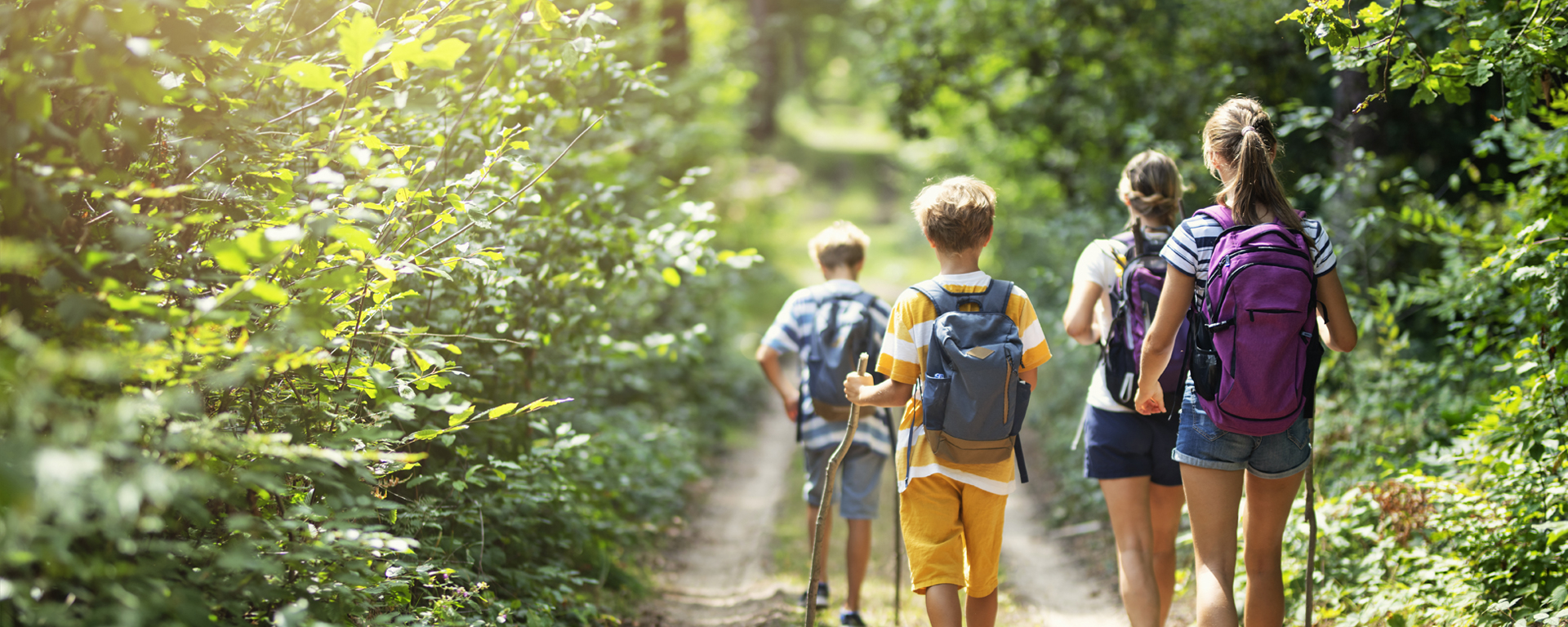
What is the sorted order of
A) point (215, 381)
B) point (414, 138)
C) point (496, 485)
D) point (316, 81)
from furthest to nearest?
point (496, 485), point (414, 138), point (316, 81), point (215, 381)

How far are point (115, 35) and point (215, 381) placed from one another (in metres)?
0.85

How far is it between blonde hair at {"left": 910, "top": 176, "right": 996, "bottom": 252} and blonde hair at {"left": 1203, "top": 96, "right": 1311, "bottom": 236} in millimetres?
753

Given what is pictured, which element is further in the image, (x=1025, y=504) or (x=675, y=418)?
(x=675, y=418)

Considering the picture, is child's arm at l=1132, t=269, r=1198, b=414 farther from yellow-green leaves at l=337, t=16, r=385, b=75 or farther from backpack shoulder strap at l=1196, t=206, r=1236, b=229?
yellow-green leaves at l=337, t=16, r=385, b=75

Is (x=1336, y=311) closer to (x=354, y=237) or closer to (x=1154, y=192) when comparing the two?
(x=1154, y=192)

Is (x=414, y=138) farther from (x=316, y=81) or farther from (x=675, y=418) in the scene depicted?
(x=675, y=418)

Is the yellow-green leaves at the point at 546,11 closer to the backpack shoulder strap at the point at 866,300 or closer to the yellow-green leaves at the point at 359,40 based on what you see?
the yellow-green leaves at the point at 359,40

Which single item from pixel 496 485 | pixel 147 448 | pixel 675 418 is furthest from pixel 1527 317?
pixel 675 418

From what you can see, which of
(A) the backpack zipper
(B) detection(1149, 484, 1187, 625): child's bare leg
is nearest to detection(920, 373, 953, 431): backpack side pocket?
(A) the backpack zipper

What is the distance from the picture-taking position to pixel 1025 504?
24.2 feet

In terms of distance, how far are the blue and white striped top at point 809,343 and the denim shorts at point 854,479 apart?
1.8 inches

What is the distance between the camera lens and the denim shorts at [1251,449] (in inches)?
114

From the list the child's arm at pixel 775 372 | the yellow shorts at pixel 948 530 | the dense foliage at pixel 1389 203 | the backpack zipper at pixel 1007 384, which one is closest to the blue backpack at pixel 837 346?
the child's arm at pixel 775 372

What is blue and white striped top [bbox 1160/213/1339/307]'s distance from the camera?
289 centimetres
